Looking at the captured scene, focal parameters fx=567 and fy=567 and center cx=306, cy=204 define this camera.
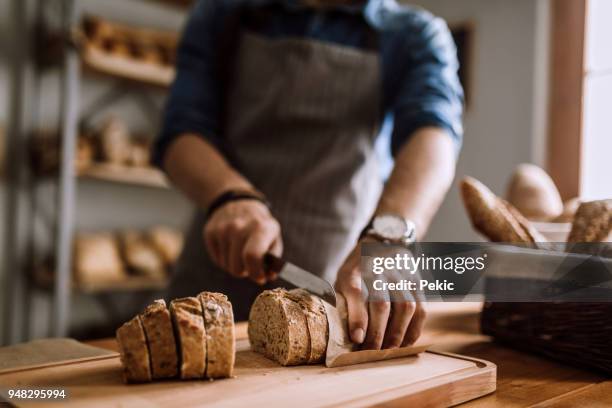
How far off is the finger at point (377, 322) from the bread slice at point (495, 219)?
29cm

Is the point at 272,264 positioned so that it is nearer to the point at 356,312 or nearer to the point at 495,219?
the point at 356,312

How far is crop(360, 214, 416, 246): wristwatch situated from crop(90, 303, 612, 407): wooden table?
24cm

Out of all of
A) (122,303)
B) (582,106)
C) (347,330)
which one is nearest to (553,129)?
(582,106)

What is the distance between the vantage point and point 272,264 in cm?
114

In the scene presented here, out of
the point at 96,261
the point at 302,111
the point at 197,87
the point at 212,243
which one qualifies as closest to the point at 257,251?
the point at 212,243

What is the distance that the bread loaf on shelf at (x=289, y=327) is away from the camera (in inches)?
36.9

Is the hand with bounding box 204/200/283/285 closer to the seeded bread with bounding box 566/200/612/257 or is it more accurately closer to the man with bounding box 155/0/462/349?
the man with bounding box 155/0/462/349

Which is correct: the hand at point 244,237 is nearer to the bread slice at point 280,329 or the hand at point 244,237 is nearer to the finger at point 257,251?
the finger at point 257,251

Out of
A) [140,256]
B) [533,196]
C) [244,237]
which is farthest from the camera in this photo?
[140,256]

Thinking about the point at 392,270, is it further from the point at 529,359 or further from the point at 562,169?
the point at 562,169

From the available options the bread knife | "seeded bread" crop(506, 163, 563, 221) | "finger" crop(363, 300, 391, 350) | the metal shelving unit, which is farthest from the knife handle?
the metal shelving unit

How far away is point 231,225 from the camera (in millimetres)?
1240

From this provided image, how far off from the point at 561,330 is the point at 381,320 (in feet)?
1.13

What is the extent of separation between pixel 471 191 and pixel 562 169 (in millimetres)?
1647
